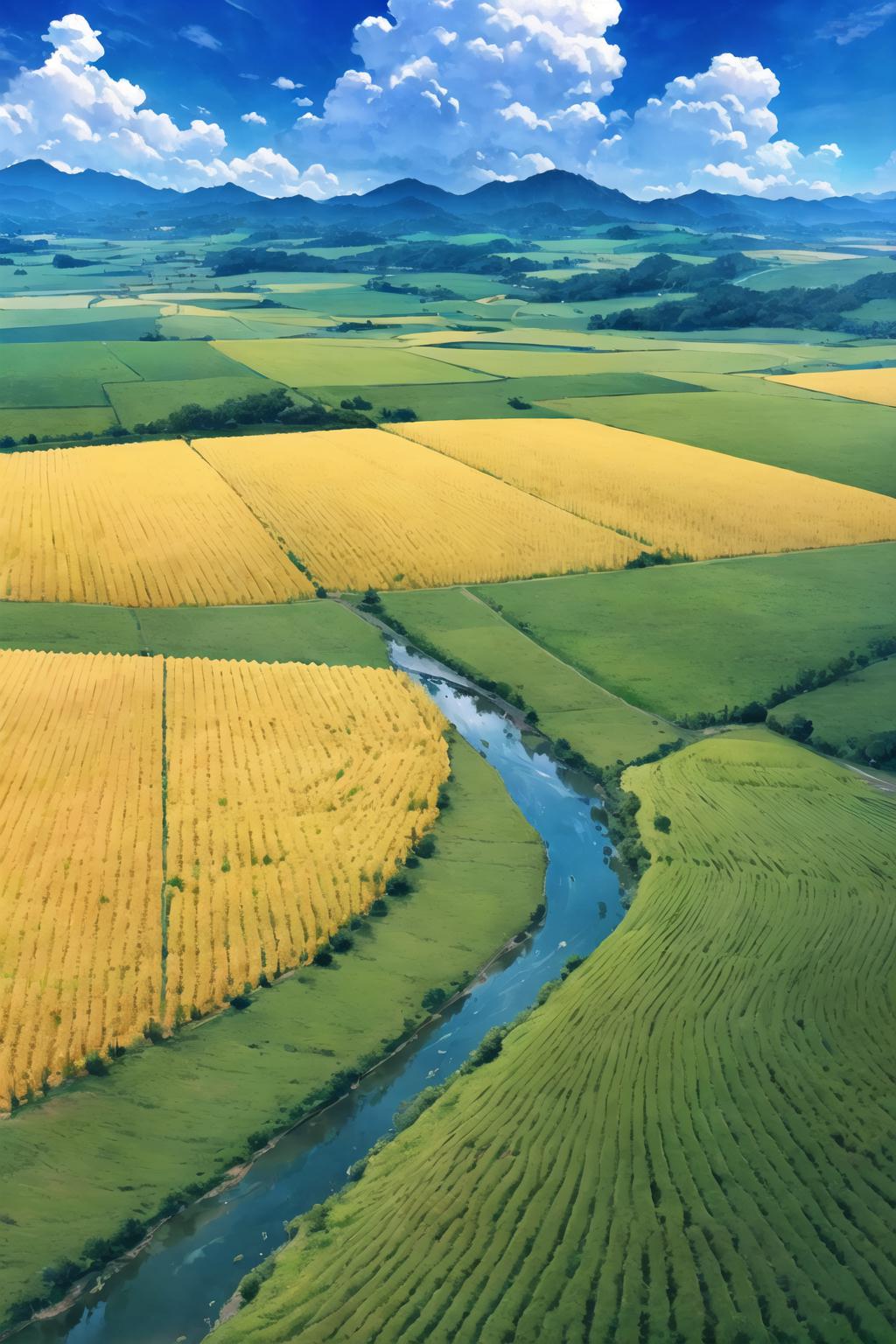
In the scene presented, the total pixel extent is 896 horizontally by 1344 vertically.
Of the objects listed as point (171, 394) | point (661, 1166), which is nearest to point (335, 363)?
point (171, 394)

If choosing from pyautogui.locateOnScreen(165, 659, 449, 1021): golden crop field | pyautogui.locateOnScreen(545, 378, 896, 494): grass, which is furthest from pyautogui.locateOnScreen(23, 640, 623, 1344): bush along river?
pyautogui.locateOnScreen(545, 378, 896, 494): grass

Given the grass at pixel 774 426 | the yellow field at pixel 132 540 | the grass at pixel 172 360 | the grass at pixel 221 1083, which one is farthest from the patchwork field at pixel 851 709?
the grass at pixel 172 360

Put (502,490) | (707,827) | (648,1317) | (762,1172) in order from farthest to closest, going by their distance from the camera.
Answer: (502,490), (707,827), (762,1172), (648,1317)

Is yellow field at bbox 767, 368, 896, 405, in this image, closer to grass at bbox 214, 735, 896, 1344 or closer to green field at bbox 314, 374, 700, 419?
green field at bbox 314, 374, 700, 419

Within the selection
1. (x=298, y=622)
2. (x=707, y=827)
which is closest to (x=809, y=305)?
(x=298, y=622)

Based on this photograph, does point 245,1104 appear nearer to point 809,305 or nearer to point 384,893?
point 384,893

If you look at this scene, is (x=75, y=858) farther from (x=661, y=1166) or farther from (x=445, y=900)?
(x=661, y=1166)
